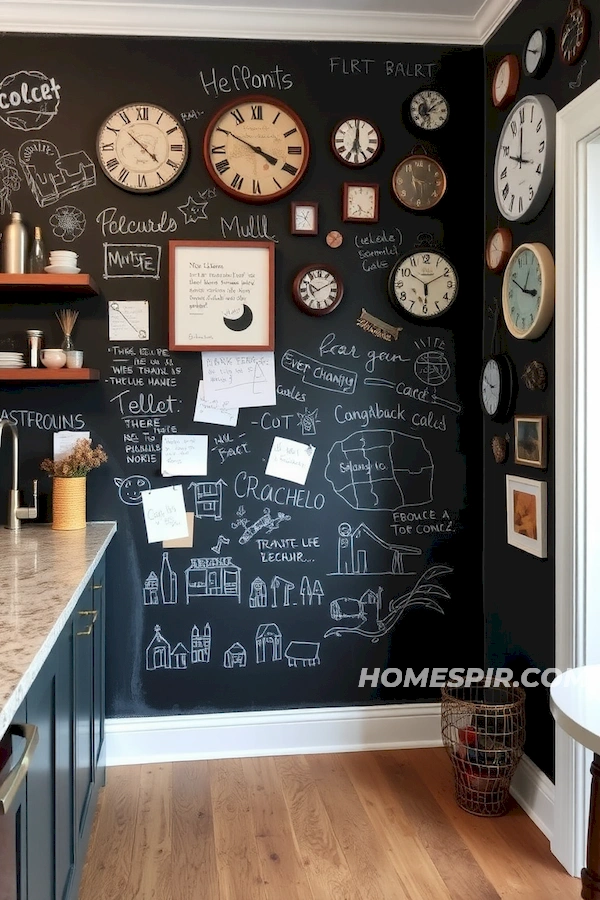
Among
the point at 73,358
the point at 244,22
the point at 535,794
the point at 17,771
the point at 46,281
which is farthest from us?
the point at 244,22

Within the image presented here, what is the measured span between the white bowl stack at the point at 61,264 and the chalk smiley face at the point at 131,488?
81 cm

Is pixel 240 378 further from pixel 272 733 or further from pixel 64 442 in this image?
pixel 272 733

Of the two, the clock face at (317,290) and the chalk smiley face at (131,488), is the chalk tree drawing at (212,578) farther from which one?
the clock face at (317,290)

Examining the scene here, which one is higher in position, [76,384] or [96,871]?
[76,384]

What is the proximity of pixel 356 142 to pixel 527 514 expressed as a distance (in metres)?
1.60

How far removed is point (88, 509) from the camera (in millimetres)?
3002

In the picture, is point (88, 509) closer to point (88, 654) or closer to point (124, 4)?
point (88, 654)

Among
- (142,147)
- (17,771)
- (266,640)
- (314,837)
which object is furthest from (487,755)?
(142,147)

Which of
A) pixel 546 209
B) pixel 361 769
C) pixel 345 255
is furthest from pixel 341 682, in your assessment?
pixel 546 209

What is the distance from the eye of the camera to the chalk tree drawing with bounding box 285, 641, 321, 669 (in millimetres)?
3113

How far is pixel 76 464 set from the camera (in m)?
2.80

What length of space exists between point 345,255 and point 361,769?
203cm

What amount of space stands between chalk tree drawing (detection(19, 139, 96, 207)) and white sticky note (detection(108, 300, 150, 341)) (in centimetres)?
46

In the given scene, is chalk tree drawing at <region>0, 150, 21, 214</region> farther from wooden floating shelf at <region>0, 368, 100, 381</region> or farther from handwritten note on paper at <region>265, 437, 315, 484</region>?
handwritten note on paper at <region>265, 437, 315, 484</region>
